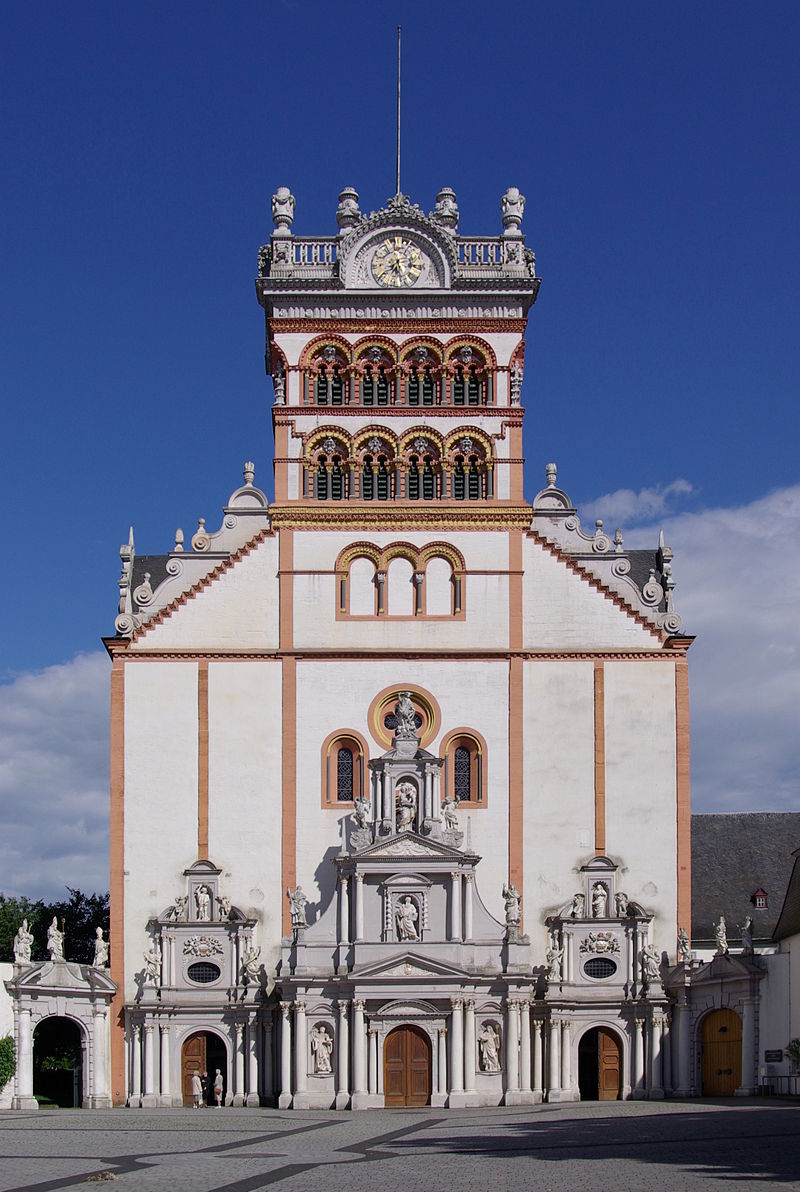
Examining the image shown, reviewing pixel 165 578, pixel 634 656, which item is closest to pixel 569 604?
pixel 634 656

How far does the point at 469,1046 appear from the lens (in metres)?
59.2

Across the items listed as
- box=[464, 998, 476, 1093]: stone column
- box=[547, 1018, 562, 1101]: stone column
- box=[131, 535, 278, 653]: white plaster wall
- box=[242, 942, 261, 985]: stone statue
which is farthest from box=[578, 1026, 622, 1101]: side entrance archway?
box=[131, 535, 278, 653]: white plaster wall

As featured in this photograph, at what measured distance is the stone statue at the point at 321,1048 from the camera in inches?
2340

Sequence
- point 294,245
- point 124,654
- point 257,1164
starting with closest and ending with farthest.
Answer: point 257,1164 < point 124,654 < point 294,245

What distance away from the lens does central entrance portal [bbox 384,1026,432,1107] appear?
59219 millimetres

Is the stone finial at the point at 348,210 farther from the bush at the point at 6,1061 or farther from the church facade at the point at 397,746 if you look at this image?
the bush at the point at 6,1061

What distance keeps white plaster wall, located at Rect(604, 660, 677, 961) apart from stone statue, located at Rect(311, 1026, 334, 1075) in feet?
38.9

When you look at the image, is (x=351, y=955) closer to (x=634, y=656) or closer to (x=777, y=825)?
(x=634, y=656)

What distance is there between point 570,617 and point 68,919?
104 ft

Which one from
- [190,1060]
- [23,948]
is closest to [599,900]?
[190,1060]

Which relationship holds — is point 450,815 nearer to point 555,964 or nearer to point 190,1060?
point 555,964

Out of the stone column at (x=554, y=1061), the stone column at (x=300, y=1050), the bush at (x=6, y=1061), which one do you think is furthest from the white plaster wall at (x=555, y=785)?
the bush at (x=6, y=1061)

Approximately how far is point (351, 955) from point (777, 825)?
2238 centimetres

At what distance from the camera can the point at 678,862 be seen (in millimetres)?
62906
